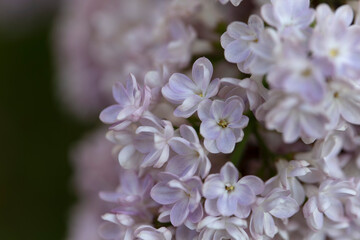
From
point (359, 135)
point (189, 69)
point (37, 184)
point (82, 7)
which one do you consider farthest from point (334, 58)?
point (37, 184)

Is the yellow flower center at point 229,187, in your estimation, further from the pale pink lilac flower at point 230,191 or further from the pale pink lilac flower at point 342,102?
the pale pink lilac flower at point 342,102

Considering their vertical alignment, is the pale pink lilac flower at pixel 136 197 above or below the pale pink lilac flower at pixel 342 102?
below

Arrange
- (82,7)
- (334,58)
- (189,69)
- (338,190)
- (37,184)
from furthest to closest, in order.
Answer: (37,184)
(82,7)
(189,69)
(338,190)
(334,58)

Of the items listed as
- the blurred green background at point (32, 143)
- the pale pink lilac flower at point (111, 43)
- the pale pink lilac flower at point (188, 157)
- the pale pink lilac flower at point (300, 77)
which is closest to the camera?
the pale pink lilac flower at point (300, 77)

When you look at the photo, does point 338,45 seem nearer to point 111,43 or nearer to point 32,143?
point 111,43

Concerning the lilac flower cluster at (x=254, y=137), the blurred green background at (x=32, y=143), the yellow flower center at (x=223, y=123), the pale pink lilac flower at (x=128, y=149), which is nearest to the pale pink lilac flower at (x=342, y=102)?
the lilac flower cluster at (x=254, y=137)

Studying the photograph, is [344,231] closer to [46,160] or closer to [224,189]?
[224,189]
